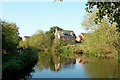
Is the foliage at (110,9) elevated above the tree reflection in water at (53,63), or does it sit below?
above

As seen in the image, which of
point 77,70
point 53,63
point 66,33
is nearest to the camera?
point 77,70

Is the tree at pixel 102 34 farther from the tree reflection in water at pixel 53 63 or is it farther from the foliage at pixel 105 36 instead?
the tree reflection in water at pixel 53 63

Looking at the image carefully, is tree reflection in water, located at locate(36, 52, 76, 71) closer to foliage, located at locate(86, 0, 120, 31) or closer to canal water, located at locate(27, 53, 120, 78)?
canal water, located at locate(27, 53, 120, 78)

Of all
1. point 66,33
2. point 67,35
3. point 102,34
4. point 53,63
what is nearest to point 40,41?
point 67,35

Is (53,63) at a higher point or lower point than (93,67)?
lower

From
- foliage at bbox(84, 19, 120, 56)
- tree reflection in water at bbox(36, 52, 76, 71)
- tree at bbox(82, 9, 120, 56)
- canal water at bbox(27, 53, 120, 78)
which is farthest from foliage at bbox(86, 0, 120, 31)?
foliage at bbox(84, 19, 120, 56)

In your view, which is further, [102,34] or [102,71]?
[102,34]

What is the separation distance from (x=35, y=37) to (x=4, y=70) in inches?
1505

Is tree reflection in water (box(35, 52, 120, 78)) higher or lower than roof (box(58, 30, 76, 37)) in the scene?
lower

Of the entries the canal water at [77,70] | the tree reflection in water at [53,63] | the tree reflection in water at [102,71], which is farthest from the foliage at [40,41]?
the tree reflection in water at [102,71]

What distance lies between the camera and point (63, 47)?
1650 inches

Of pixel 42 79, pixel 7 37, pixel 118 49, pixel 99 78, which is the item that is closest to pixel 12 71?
pixel 42 79

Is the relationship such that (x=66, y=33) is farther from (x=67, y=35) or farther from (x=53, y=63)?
Answer: (x=53, y=63)

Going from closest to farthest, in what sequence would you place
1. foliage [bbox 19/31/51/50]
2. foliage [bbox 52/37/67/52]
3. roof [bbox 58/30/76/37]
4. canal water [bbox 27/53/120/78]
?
canal water [bbox 27/53/120/78], foliage [bbox 52/37/67/52], foliage [bbox 19/31/51/50], roof [bbox 58/30/76/37]
